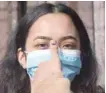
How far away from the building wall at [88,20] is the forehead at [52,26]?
2.3 inches

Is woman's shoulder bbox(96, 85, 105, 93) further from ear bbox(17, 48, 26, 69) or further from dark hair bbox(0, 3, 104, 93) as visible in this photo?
ear bbox(17, 48, 26, 69)

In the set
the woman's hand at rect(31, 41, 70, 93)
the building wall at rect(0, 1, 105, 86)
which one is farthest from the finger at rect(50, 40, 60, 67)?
the building wall at rect(0, 1, 105, 86)

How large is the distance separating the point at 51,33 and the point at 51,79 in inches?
5.2

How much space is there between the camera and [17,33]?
0.89m

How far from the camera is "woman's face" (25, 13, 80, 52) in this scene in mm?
867

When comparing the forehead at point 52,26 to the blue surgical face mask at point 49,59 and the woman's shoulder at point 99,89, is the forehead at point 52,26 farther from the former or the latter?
the woman's shoulder at point 99,89

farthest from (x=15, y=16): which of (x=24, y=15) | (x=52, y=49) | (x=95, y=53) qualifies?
(x=95, y=53)

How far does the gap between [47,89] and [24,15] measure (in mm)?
229

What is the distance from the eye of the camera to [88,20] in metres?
0.93

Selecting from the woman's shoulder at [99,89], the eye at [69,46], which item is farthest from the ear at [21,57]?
the woman's shoulder at [99,89]

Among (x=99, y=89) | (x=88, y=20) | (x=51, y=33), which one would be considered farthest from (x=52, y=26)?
(x=99, y=89)

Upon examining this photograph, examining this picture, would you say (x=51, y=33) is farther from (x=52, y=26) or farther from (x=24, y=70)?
(x=24, y=70)

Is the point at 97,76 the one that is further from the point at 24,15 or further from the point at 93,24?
the point at 24,15

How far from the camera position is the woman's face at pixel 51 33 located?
0.87m
